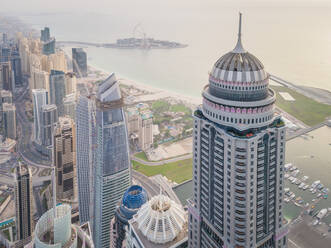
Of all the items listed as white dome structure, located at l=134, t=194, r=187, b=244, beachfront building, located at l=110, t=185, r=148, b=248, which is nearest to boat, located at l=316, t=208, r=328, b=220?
beachfront building, located at l=110, t=185, r=148, b=248

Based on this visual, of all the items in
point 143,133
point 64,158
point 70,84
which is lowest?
point 143,133

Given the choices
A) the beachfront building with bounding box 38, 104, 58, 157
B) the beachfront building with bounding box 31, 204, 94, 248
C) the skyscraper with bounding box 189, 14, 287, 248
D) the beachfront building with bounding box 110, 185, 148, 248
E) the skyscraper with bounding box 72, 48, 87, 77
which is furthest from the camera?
the skyscraper with bounding box 72, 48, 87, 77

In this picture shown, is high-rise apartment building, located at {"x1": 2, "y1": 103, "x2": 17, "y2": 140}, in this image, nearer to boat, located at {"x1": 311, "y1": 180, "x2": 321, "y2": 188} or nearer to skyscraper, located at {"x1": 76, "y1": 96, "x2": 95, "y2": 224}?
skyscraper, located at {"x1": 76, "y1": 96, "x2": 95, "y2": 224}

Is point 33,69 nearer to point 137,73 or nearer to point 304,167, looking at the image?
point 137,73

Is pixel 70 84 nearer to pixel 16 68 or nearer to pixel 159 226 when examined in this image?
pixel 16 68

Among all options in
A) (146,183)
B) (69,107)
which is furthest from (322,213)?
(69,107)
